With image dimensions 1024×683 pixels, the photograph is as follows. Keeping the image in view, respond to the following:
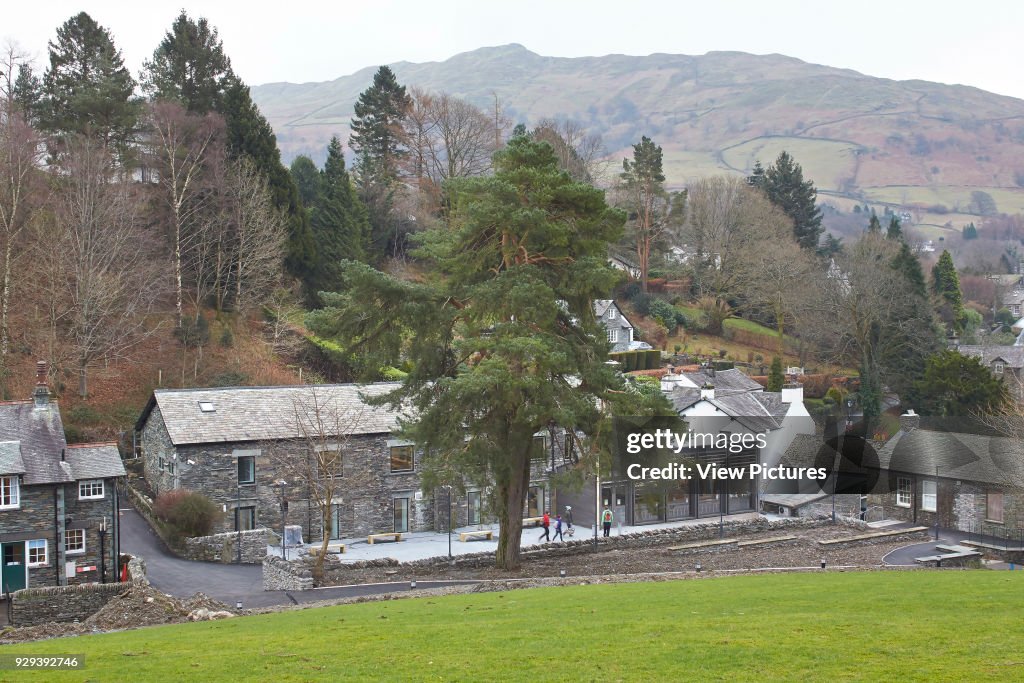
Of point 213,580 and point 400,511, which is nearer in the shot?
point 213,580

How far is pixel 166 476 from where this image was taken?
121 ft

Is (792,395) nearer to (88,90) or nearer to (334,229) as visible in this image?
(334,229)

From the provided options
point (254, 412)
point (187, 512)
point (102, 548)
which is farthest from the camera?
point (254, 412)

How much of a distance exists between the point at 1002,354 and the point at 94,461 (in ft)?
216

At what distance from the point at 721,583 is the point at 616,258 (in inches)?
2352

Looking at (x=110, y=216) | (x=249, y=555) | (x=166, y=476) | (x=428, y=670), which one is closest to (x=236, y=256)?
(x=110, y=216)

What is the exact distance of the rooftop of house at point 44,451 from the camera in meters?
29.7

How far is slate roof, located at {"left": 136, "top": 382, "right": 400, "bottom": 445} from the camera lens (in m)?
35.5

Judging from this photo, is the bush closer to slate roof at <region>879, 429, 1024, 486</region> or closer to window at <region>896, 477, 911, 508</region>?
slate roof at <region>879, 429, 1024, 486</region>

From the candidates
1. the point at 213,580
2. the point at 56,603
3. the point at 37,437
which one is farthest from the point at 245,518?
the point at 56,603

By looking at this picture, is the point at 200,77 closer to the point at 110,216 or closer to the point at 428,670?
the point at 110,216

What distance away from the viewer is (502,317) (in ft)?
88.6

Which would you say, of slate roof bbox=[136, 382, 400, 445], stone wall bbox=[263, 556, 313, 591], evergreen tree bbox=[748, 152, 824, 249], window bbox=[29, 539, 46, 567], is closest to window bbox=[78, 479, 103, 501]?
window bbox=[29, 539, 46, 567]

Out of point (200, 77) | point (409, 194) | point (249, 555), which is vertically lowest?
point (249, 555)
